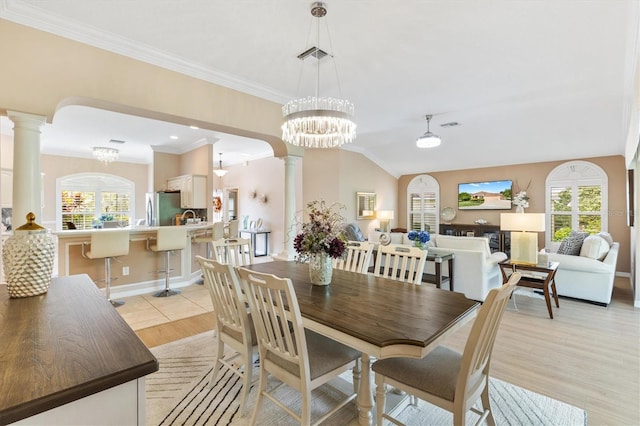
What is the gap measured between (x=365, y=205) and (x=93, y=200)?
7231 mm

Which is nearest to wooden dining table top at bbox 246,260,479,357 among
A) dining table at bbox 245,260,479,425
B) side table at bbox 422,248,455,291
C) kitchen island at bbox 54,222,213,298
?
dining table at bbox 245,260,479,425

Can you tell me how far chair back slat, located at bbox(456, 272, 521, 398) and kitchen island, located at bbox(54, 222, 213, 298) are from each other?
400 cm

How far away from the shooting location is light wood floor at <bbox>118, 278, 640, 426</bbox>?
7.22ft

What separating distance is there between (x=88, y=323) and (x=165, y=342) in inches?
89.0

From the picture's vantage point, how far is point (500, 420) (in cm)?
196

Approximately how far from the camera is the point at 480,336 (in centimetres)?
136

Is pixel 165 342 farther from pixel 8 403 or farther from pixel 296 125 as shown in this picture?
pixel 8 403

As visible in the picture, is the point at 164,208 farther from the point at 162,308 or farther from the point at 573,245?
the point at 573,245

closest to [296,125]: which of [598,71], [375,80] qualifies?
[375,80]

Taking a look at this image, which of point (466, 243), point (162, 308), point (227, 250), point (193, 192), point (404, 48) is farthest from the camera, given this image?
point (193, 192)

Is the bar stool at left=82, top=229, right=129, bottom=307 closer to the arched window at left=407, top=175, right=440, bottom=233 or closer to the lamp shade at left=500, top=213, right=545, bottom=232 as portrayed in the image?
the lamp shade at left=500, top=213, right=545, bottom=232

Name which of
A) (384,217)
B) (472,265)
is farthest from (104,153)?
(472,265)

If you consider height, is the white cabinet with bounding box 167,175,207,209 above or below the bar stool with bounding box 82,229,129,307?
above

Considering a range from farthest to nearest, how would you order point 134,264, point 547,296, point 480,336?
1. point 134,264
2. point 547,296
3. point 480,336
